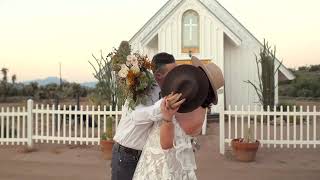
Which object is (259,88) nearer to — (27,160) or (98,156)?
(98,156)

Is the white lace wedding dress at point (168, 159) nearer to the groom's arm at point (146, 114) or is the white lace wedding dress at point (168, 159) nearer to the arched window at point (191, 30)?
the groom's arm at point (146, 114)

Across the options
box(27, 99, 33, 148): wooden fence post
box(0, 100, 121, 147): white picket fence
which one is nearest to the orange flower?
box(0, 100, 121, 147): white picket fence

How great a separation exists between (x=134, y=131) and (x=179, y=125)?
493 millimetres

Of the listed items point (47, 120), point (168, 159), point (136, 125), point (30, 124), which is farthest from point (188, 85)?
point (47, 120)

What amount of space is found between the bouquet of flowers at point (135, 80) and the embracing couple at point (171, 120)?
0.05 meters

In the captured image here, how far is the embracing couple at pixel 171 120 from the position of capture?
9.87ft

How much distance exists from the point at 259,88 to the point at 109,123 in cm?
860

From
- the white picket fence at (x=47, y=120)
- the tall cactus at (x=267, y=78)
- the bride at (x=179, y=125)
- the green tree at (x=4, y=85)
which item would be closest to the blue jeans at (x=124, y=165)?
the bride at (x=179, y=125)

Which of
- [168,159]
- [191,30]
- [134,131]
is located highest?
[191,30]

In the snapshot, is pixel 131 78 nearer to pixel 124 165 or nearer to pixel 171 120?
pixel 171 120

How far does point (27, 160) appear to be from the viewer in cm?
990

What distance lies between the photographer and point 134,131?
356cm

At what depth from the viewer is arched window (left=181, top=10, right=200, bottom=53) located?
17656 mm

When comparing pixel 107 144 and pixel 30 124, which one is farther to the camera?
pixel 30 124
